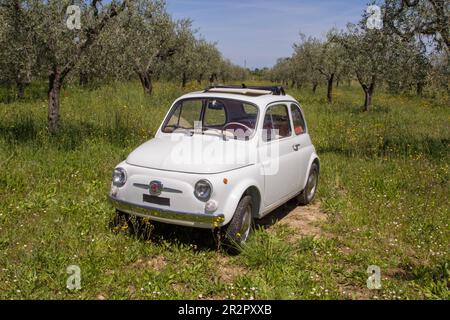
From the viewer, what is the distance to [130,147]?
8922 mm

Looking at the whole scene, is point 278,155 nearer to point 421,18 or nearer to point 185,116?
point 185,116

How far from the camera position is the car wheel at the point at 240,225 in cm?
447

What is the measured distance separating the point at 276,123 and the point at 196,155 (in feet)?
5.46

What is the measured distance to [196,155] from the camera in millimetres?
4555

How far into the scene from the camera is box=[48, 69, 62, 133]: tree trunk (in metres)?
8.86

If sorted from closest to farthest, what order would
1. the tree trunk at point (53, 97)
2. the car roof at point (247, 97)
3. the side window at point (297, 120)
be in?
the car roof at point (247, 97) → the side window at point (297, 120) → the tree trunk at point (53, 97)

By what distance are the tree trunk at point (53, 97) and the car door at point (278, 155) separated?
562 centimetres

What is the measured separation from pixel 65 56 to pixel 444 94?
9.05 meters

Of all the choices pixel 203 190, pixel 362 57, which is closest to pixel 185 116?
pixel 203 190

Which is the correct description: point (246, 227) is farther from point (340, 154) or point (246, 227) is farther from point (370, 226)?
point (340, 154)

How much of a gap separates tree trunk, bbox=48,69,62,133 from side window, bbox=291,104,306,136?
556 centimetres

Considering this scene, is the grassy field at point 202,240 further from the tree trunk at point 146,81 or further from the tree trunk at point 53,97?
the tree trunk at point 146,81

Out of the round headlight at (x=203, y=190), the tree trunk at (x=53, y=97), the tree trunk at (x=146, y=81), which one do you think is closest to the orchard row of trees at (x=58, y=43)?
the tree trunk at (x=53, y=97)

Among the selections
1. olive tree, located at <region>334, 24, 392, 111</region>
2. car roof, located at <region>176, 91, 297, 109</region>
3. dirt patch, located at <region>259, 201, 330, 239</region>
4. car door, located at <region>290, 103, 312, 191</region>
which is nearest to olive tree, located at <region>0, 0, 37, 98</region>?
car roof, located at <region>176, 91, 297, 109</region>
